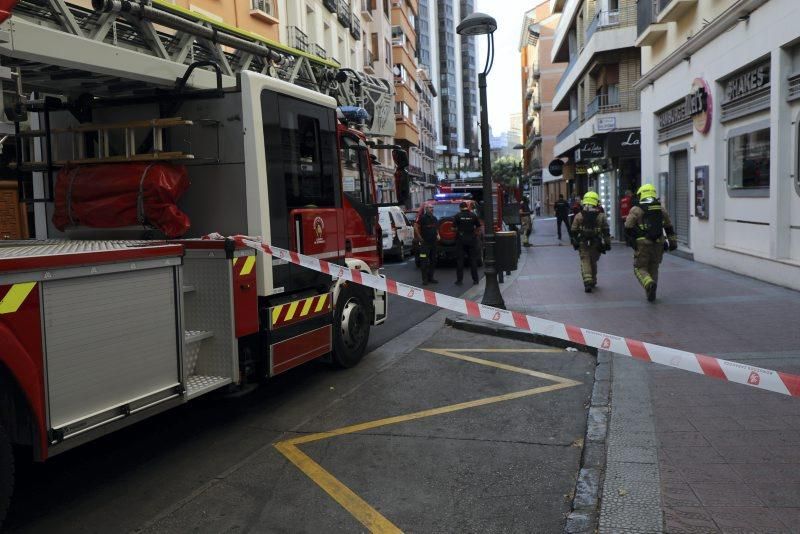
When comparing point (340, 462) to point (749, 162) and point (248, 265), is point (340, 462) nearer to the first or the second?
point (248, 265)

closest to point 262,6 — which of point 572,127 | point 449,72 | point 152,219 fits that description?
point 572,127

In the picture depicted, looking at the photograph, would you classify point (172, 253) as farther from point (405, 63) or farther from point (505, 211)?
point (405, 63)

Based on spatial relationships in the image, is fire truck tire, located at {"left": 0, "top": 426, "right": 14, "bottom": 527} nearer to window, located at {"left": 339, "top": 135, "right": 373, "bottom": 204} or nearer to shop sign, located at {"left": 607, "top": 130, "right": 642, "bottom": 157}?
window, located at {"left": 339, "top": 135, "right": 373, "bottom": 204}

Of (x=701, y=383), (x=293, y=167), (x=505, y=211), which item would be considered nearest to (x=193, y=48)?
(x=293, y=167)

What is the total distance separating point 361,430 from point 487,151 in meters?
6.14

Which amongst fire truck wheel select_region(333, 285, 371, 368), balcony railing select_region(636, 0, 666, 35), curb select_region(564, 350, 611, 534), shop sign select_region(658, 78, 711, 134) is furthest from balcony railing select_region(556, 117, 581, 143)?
curb select_region(564, 350, 611, 534)

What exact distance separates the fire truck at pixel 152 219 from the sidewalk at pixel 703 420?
2.83 meters

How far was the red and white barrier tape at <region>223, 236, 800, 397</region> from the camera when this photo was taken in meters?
3.98

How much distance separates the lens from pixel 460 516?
380cm

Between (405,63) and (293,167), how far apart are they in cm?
5008

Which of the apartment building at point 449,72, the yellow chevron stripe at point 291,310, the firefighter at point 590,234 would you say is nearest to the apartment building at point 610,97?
the firefighter at point 590,234

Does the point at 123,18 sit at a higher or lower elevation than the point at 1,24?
higher

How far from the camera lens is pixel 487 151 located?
10406mm

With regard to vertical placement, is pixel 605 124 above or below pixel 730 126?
above
